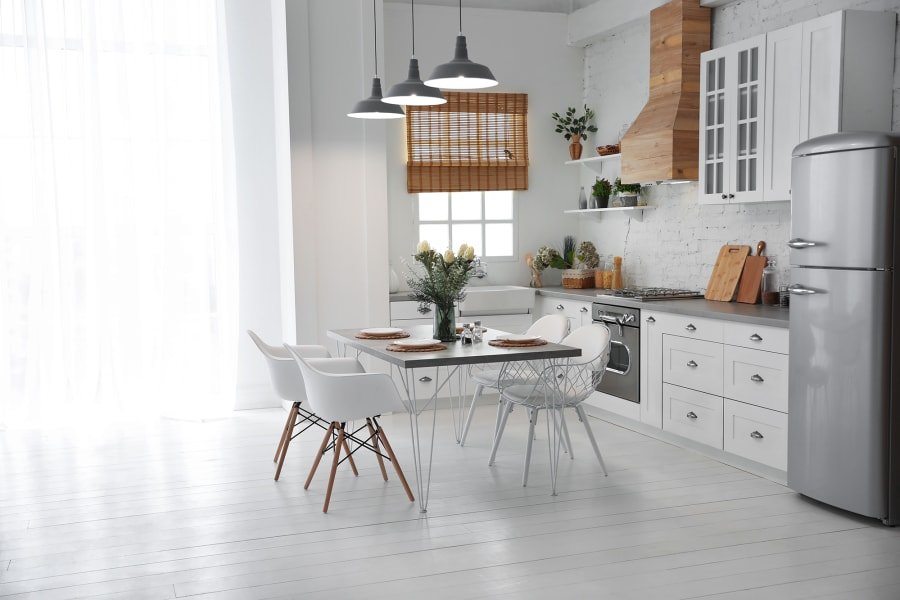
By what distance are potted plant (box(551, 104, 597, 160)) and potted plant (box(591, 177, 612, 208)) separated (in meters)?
0.47

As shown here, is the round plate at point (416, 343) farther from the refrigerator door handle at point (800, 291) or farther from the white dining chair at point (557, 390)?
the refrigerator door handle at point (800, 291)

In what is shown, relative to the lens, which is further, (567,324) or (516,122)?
(516,122)

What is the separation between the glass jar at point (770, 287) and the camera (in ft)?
17.8

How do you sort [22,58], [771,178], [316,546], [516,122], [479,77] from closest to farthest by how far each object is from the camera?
[316,546], [479,77], [771,178], [22,58], [516,122]

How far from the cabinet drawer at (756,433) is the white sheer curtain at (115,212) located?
3654 mm

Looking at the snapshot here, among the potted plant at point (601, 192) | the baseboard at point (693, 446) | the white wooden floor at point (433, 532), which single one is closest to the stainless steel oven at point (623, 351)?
the baseboard at point (693, 446)

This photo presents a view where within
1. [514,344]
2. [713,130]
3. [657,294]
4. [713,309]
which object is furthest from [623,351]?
[514,344]

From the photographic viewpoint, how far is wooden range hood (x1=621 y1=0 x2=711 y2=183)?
5.80 metres

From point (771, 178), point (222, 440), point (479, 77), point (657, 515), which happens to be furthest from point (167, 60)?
point (657, 515)

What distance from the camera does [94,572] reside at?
357 cm

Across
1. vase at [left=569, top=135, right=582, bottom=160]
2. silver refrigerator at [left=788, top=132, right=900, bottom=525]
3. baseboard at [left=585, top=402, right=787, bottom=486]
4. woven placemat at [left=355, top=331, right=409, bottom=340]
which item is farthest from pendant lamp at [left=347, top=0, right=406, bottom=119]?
vase at [left=569, top=135, right=582, bottom=160]

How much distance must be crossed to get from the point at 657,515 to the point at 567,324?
5.42ft

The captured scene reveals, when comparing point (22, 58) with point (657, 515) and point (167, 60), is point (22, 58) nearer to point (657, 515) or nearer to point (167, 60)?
point (167, 60)

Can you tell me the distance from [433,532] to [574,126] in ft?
14.6
